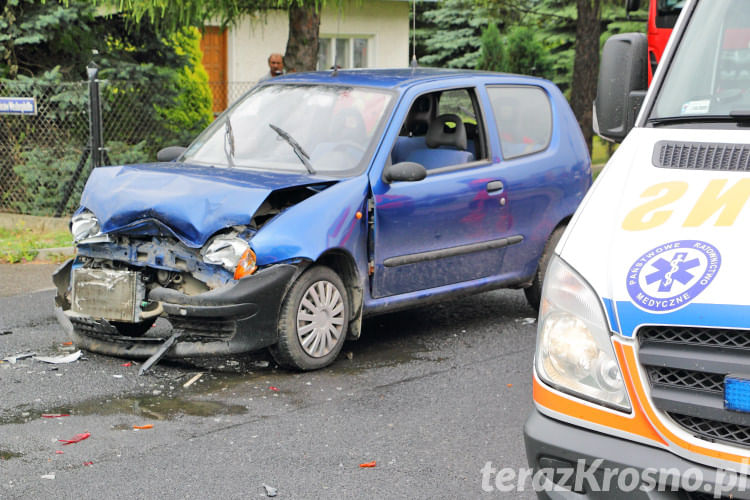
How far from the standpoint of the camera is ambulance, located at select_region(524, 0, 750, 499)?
2.85 meters

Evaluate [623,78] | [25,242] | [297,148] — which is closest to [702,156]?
[623,78]

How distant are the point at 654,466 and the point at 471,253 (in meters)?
4.22

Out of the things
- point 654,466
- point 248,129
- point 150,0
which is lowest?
point 654,466

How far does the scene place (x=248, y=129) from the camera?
7.12m

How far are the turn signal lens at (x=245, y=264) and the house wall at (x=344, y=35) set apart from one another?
44.3ft

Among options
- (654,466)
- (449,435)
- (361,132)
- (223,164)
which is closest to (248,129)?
(223,164)

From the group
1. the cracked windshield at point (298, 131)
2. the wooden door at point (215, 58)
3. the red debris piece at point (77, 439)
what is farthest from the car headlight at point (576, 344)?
the wooden door at point (215, 58)

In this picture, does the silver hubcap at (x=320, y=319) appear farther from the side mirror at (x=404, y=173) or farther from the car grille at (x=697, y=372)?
the car grille at (x=697, y=372)

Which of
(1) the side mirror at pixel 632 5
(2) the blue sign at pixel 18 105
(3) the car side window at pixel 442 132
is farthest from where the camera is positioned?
(1) the side mirror at pixel 632 5

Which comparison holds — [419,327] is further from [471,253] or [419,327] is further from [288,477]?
[288,477]

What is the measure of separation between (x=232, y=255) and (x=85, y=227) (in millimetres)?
1176

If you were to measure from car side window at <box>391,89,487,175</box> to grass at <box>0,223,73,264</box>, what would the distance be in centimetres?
482

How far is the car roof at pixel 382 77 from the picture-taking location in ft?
23.3

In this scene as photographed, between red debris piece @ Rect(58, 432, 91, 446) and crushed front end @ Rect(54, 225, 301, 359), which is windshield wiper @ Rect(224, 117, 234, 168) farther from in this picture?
red debris piece @ Rect(58, 432, 91, 446)
